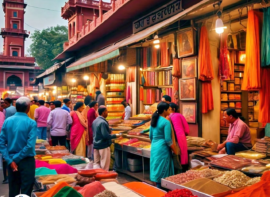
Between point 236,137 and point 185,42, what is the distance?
9.97 feet

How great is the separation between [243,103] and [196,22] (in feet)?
11.0

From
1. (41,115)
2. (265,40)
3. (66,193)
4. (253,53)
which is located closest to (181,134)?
(253,53)

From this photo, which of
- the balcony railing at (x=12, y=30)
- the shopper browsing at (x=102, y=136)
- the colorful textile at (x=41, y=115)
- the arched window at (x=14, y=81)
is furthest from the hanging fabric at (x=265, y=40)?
the balcony railing at (x=12, y=30)

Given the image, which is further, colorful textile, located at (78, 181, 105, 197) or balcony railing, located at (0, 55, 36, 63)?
balcony railing, located at (0, 55, 36, 63)

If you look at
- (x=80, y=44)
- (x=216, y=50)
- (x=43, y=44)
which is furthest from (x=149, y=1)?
(x=43, y=44)

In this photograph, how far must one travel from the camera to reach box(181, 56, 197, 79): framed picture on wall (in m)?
7.27

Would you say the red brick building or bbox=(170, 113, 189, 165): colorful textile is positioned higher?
the red brick building

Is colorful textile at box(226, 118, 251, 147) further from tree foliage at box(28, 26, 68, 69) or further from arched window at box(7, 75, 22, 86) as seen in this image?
tree foliage at box(28, 26, 68, 69)

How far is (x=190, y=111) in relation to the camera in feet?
24.4

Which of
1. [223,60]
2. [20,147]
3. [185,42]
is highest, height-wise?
[185,42]

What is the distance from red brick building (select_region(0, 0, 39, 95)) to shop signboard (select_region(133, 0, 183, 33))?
33.1m

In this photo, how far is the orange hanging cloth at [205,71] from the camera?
699 cm

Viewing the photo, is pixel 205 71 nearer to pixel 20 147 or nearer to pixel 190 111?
pixel 190 111

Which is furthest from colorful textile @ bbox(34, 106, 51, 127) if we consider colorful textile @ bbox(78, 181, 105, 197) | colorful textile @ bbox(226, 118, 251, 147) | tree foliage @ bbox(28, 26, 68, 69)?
tree foliage @ bbox(28, 26, 68, 69)
